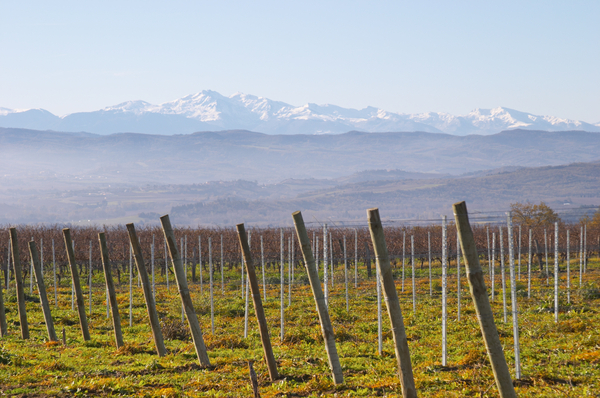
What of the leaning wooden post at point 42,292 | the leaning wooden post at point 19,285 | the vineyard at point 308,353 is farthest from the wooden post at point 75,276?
the leaning wooden post at point 19,285

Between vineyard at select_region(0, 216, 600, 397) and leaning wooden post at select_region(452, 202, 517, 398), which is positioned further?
vineyard at select_region(0, 216, 600, 397)

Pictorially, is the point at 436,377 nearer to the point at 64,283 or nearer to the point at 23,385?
the point at 23,385

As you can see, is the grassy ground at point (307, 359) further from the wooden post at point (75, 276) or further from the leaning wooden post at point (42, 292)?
the wooden post at point (75, 276)

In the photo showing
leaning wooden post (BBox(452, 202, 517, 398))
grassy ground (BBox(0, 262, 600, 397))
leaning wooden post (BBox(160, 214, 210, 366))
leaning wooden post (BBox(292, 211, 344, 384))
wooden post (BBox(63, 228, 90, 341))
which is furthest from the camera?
wooden post (BBox(63, 228, 90, 341))

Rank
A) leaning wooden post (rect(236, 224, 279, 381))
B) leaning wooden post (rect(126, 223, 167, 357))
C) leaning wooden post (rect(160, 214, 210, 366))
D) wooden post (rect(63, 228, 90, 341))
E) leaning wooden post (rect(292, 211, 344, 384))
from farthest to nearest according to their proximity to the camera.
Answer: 1. wooden post (rect(63, 228, 90, 341))
2. leaning wooden post (rect(126, 223, 167, 357))
3. leaning wooden post (rect(160, 214, 210, 366))
4. leaning wooden post (rect(236, 224, 279, 381))
5. leaning wooden post (rect(292, 211, 344, 384))

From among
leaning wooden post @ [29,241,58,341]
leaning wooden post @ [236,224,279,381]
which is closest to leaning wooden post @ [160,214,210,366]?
leaning wooden post @ [236,224,279,381]

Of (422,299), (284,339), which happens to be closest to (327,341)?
(284,339)

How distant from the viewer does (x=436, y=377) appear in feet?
30.5

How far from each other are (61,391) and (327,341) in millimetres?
4627

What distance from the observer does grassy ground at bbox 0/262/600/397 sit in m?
8.87

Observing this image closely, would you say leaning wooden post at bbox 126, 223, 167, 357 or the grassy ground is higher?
leaning wooden post at bbox 126, 223, 167, 357

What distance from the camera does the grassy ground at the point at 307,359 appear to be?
29.1 ft

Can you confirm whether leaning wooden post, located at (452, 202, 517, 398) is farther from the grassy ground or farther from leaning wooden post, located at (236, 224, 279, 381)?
leaning wooden post, located at (236, 224, 279, 381)

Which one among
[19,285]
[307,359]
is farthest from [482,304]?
[19,285]
